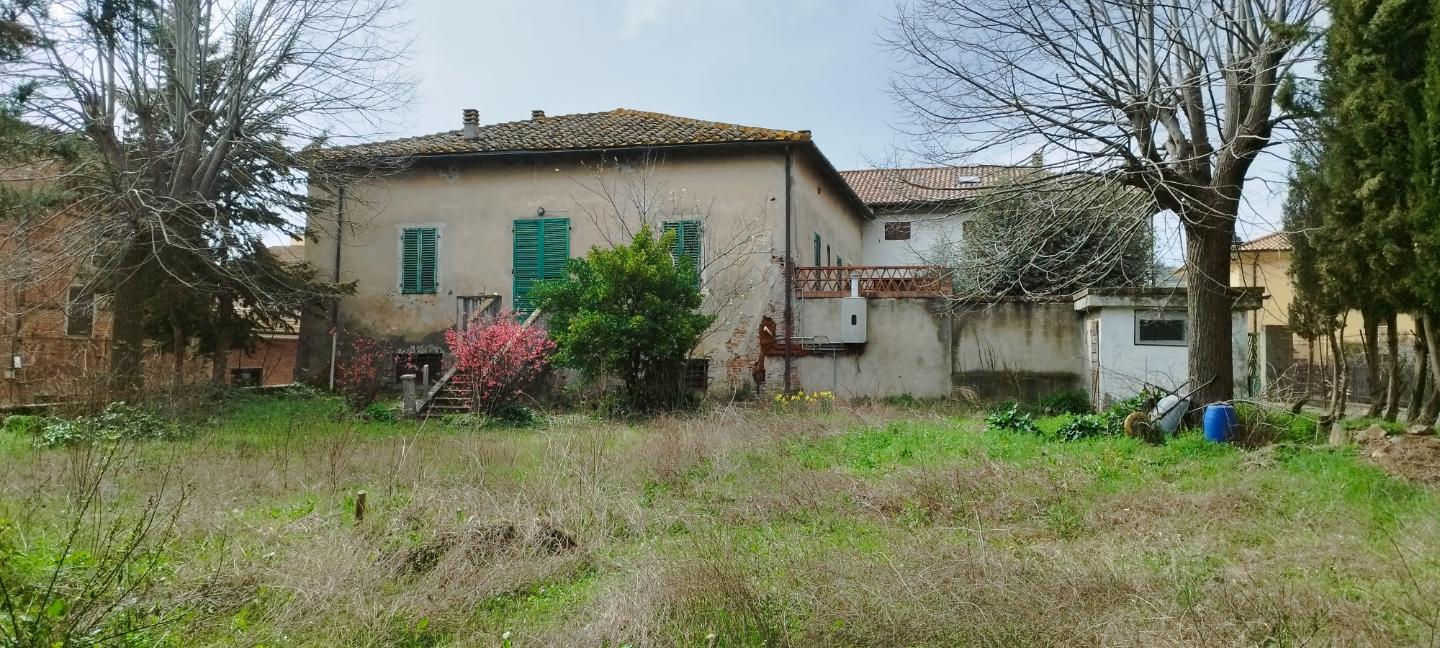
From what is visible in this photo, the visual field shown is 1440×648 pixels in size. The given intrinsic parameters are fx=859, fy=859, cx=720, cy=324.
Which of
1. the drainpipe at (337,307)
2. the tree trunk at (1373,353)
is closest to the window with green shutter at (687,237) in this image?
the drainpipe at (337,307)

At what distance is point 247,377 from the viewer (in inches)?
779

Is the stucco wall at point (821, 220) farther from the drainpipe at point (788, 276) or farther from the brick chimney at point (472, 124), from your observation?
the brick chimney at point (472, 124)

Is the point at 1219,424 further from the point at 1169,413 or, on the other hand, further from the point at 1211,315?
the point at 1211,315

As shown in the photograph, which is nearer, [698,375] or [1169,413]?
[1169,413]

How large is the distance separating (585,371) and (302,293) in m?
6.11

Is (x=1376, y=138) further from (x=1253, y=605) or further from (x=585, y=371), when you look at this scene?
(x=585, y=371)

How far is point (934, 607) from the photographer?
4203 millimetres

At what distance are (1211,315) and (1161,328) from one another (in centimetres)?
394

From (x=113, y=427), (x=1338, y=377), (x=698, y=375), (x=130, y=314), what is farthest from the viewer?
(x=698, y=375)

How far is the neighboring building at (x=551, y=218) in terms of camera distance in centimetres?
1708

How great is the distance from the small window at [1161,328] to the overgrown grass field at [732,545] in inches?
216

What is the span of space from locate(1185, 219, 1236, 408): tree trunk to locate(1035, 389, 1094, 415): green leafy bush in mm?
3958

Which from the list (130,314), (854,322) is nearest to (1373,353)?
(854,322)

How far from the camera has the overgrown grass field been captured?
4.12m
